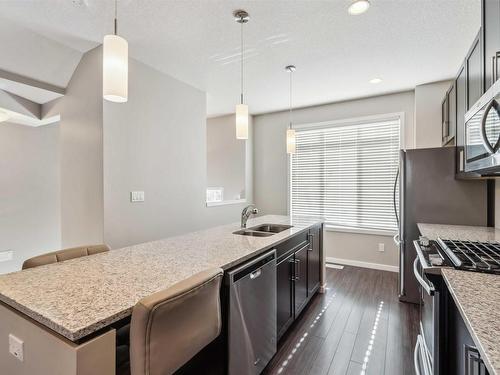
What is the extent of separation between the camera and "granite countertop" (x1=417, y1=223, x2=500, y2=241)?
2.06 meters

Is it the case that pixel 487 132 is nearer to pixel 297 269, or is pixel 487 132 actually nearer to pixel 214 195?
pixel 297 269

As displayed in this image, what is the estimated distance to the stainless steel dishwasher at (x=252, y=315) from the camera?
147 centimetres

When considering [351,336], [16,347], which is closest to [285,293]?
[351,336]

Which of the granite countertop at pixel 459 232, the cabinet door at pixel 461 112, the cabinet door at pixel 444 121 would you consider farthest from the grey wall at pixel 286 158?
the granite countertop at pixel 459 232

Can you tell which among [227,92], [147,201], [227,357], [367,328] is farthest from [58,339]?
[227,92]

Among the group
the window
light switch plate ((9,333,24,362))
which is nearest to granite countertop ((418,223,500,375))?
light switch plate ((9,333,24,362))

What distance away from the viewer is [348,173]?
4.37 meters

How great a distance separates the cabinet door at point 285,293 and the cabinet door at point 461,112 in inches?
71.0

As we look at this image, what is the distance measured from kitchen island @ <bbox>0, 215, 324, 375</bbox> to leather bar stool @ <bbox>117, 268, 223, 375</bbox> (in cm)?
10

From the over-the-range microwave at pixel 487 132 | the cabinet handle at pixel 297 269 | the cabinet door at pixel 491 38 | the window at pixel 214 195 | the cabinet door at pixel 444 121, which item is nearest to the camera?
the over-the-range microwave at pixel 487 132

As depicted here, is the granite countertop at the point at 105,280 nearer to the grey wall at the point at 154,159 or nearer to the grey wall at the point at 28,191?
the grey wall at the point at 154,159

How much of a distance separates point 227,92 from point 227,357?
3536 mm

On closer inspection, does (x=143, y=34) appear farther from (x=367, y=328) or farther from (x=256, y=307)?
(x=367, y=328)

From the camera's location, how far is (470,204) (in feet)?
8.66
